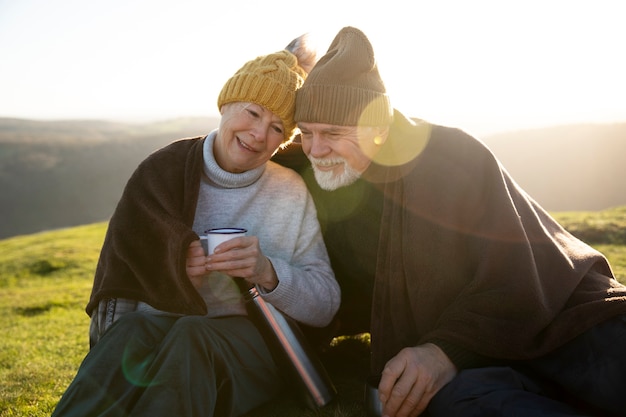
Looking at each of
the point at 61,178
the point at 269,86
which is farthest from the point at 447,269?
the point at 61,178

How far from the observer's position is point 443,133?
11.8 ft

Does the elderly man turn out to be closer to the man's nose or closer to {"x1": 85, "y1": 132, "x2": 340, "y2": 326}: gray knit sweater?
the man's nose

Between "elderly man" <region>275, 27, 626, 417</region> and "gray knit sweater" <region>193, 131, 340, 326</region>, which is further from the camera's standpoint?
"gray knit sweater" <region>193, 131, 340, 326</region>

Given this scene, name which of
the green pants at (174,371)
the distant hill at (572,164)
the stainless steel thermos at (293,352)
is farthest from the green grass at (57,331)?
the distant hill at (572,164)

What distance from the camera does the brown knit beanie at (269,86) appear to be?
142 inches

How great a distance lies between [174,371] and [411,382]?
124cm

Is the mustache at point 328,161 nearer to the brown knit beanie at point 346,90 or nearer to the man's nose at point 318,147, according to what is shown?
the man's nose at point 318,147

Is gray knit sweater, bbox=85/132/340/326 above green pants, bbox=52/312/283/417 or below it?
above

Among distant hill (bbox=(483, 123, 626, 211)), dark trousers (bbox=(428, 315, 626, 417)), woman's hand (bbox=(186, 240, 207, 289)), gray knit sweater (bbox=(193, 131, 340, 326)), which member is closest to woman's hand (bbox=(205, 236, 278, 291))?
woman's hand (bbox=(186, 240, 207, 289))

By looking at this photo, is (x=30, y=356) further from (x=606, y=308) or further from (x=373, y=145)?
(x=606, y=308)

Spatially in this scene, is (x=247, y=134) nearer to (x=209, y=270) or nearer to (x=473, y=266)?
(x=209, y=270)

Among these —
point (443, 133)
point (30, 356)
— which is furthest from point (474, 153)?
point (30, 356)

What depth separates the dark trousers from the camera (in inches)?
101

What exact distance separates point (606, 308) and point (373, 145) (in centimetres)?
171
